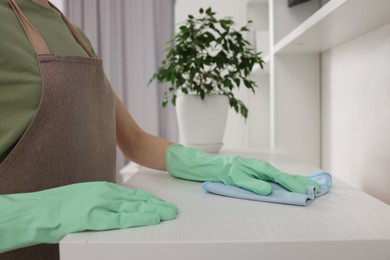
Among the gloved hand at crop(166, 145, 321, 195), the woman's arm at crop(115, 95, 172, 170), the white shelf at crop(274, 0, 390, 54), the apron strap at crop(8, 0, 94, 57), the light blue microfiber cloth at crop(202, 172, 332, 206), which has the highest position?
the white shelf at crop(274, 0, 390, 54)

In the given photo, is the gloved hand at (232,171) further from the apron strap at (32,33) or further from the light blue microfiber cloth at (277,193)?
the apron strap at (32,33)

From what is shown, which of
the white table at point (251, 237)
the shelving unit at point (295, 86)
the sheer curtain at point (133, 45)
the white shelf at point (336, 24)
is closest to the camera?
the white table at point (251, 237)

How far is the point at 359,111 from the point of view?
4.88 feet

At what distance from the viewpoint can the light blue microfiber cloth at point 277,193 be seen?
2.25 feet

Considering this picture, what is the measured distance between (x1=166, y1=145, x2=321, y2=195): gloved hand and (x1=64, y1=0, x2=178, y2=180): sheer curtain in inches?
86.7

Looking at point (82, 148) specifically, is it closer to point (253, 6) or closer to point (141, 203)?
point (141, 203)

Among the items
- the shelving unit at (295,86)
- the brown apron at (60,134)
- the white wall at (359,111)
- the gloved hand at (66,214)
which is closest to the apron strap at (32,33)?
the brown apron at (60,134)

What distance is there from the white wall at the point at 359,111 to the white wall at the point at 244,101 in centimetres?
94

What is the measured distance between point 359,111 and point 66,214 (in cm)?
120

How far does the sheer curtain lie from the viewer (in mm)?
3197

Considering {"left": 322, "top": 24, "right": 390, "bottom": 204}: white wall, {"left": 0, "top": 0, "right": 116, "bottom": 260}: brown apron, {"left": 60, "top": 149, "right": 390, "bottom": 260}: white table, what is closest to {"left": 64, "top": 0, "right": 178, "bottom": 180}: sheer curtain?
{"left": 322, "top": 24, "right": 390, "bottom": 204}: white wall

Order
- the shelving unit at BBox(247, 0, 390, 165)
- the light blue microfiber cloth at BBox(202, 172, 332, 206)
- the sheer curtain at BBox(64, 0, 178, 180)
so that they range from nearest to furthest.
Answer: the light blue microfiber cloth at BBox(202, 172, 332, 206)
the shelving unit at BBox(247, 0, 390, 165)
the sheer curtain at BBox(64, 0, 178, 180)

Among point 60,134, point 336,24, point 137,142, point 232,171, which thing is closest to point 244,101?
point 336,24

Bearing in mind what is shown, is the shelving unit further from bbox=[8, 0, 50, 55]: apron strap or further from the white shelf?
bbox=[8, 0, 50, 55]: apron strap
